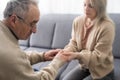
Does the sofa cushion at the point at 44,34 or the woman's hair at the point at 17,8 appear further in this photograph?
the sofa cushion at the point at 44,34

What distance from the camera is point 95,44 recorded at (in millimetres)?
2055

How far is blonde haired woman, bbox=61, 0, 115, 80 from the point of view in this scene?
199 cm

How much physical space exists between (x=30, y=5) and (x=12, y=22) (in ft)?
0.49

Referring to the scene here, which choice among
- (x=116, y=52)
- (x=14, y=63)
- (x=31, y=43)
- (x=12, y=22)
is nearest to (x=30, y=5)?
(x=12, y=22)

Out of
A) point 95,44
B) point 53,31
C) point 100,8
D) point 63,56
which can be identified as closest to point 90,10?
point 100,8

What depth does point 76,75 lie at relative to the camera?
2199 mm

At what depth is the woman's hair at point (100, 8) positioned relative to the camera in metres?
2.00

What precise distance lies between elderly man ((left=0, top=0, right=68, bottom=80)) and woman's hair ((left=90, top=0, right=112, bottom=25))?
73 centimetres

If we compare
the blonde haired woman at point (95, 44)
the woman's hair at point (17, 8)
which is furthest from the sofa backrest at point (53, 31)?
the woman's hair at point (17, 8)

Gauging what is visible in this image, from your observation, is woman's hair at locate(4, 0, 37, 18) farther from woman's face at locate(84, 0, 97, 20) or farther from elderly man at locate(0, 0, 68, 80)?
woman's face at locate(84, 0, 97, 20)

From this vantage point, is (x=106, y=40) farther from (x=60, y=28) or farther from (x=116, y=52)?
(x=60, y=28)

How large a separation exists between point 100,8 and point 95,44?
1.05 feet

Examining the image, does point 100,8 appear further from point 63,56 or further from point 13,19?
point 13,19

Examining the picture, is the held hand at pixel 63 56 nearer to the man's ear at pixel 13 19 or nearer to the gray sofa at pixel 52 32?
the man's ear at pixel 13 19
